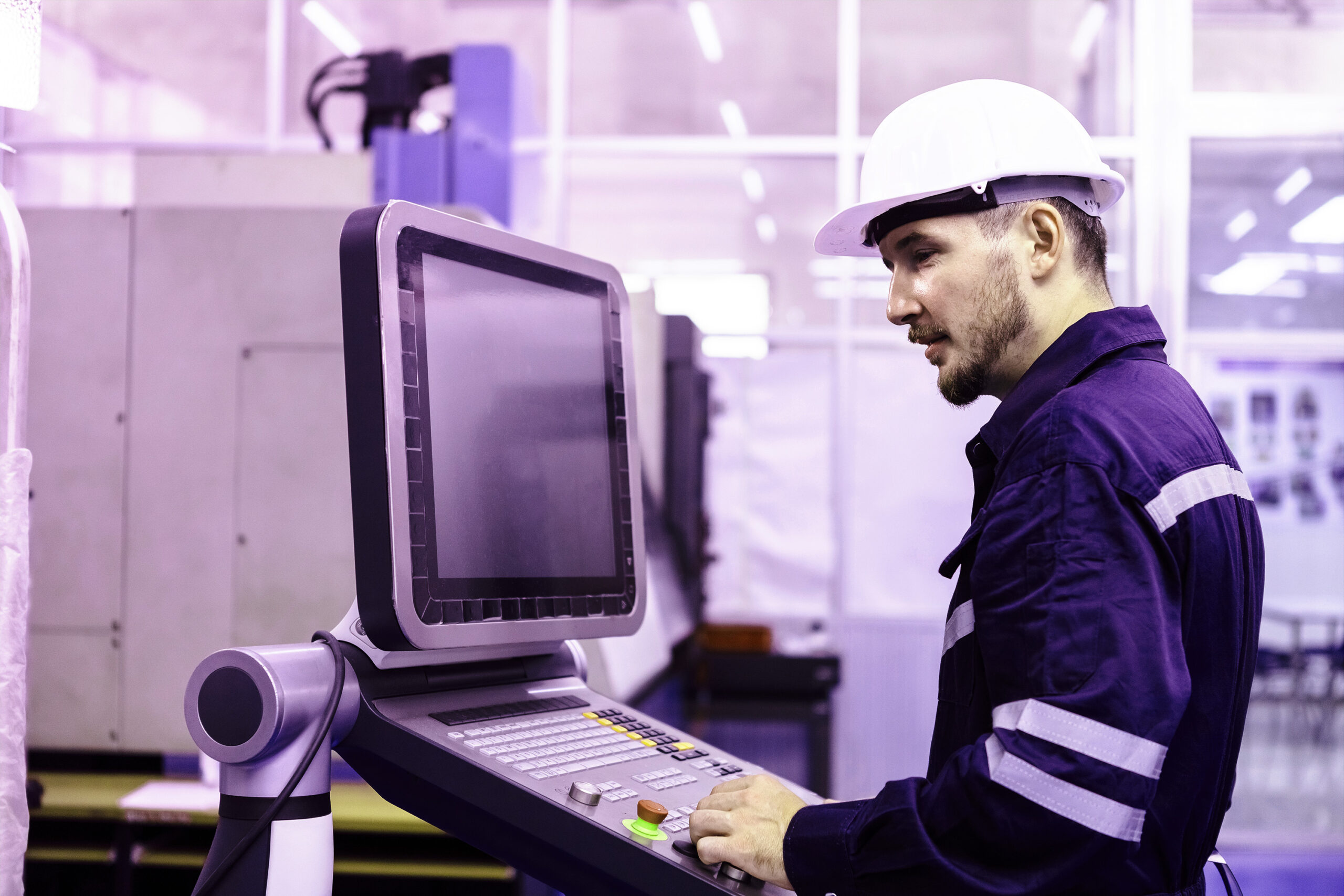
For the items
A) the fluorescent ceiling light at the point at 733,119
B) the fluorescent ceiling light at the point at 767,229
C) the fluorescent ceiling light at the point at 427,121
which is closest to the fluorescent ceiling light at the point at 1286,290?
the fluorescent ceiling light at the point at 767,229

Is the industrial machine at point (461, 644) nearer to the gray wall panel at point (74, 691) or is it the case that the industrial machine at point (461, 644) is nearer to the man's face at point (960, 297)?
the man's face at point (960, 297)

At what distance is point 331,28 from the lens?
15.6ft

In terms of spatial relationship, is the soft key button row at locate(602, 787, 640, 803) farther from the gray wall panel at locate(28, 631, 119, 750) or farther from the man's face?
the gray wall panel at locate(28, 631, 119, 750)

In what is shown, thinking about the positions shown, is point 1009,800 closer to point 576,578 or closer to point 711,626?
point 576,578

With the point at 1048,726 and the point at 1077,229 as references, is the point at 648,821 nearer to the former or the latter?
the point at 1048,726

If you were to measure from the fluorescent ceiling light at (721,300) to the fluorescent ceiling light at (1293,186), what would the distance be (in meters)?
1.96

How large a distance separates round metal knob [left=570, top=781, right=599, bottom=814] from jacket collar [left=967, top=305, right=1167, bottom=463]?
17.7 inches

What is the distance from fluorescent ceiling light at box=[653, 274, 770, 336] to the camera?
4496 mm

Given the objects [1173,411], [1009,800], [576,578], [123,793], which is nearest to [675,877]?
[1009,800]

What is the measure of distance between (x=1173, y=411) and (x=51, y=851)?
7.56 feet

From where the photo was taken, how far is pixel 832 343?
4.45m

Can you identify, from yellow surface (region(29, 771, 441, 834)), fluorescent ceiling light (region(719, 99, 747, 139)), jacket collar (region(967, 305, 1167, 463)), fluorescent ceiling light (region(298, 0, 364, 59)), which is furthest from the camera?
fluorescent ceiling light (region(298, 0, 364, 59))

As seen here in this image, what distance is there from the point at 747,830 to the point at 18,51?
3.34 ft

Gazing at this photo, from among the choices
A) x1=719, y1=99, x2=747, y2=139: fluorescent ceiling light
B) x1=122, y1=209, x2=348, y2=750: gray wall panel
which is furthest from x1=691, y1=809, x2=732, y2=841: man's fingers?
x1=719, y1=99, x2=747, y2=139: fluorescent ceiling light
